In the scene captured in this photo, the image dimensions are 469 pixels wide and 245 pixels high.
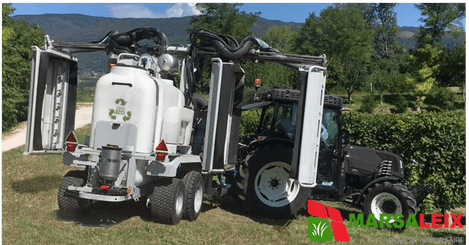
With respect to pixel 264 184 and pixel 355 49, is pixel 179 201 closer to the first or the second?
pixel 264 184

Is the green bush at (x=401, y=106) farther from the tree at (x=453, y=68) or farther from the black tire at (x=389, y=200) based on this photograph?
the black tire at (x=389, y=200)

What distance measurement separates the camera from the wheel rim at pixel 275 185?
356 inches

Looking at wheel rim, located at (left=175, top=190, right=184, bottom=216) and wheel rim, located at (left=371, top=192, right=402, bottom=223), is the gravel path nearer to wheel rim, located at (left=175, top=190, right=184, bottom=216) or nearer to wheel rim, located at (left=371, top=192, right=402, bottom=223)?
wheel rim, located at (left=175, top=190, right=184, bottom=216)

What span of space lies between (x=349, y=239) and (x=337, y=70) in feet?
106

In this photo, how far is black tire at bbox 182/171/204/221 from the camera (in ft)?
26.1

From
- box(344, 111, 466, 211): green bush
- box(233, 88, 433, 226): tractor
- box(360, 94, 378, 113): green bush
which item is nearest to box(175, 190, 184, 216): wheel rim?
box(233, 88, 433, 226): tractor

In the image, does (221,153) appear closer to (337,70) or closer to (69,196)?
(69,196)

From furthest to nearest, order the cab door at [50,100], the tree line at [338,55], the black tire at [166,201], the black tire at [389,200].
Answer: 1. the tree line at [338,55]
2. the black tire at [389,200]
3. the cab door at [50,100]
4. the black tire at [166,201]

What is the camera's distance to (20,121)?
29.5 meters

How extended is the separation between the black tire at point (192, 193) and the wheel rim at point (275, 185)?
1251 mm

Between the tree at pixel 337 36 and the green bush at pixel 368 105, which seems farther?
the tree at pixel 337 36

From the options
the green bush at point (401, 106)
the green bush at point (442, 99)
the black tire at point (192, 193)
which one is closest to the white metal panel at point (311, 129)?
the black tire at point (192, 193)

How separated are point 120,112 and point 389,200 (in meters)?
5.15

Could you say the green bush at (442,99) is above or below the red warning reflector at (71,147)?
above
